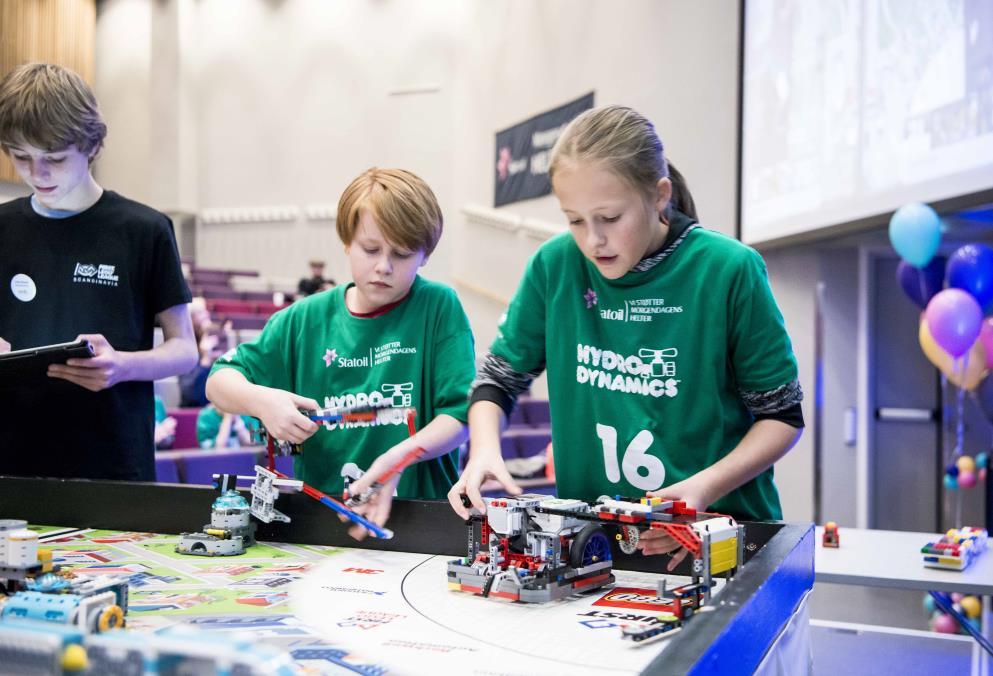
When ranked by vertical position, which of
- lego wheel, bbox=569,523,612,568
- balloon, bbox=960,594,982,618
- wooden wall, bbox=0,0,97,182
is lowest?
balloon, bbox=960,594,982,618

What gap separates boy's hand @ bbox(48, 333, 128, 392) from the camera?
1.67m

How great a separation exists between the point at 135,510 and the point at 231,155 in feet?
38.4

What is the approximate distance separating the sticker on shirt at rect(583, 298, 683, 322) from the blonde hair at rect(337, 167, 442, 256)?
1.29 feet

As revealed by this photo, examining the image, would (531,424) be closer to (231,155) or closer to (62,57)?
(231,155)

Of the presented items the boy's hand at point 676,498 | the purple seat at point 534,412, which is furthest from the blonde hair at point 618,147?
the purple seat at point 534,412

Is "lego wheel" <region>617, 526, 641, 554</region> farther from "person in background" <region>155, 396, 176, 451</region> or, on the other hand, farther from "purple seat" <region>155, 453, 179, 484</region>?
"person in background" <region>155, 396, 176, 451</region>

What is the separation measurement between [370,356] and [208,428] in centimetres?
307

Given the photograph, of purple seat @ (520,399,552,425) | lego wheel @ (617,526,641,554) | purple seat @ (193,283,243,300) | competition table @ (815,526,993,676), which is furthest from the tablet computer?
purple seat @ (193,283,243,300)

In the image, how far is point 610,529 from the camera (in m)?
1.33

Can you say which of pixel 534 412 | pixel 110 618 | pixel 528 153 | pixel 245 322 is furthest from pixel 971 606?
pixel 245 322

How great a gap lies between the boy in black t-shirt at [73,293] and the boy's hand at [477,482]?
809 millimetres

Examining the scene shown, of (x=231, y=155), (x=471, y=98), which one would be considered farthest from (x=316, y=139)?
(x=471, y=98)

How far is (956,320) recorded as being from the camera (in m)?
3.92

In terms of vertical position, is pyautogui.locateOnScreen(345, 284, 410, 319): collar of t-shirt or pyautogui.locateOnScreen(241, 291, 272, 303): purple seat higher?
pyautogui.locateOnScreen(241, 291, 272, 303): purple seat
